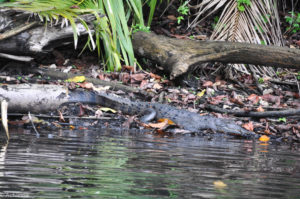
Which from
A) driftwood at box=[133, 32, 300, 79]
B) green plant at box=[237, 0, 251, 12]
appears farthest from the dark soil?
green plant at box=[237, 0, 251, 12]

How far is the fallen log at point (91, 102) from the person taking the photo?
475cm

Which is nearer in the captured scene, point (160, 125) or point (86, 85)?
point (160, 125)

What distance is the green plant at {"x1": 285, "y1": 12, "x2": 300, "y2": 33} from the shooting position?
9.08m

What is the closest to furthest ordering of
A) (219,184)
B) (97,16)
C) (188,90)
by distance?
(219,184), (97,16), (188,90)

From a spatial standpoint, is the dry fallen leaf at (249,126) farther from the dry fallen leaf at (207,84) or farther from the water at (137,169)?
the dry fallen leaf at (207,84)

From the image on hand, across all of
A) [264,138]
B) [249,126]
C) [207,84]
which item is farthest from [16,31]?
[264,138]

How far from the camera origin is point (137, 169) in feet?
7.83

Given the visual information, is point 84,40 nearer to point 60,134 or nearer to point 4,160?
point 60,134

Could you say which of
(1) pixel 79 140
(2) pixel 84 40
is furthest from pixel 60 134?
(2) pixel 84 40

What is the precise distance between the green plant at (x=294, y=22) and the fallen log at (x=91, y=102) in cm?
477

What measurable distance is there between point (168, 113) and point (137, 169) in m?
2.92

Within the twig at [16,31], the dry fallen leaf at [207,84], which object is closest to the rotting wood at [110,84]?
the twig at [16,31]

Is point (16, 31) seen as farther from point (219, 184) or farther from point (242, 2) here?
point (219, 184)

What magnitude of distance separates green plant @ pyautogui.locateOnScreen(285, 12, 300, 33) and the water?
5748mm
